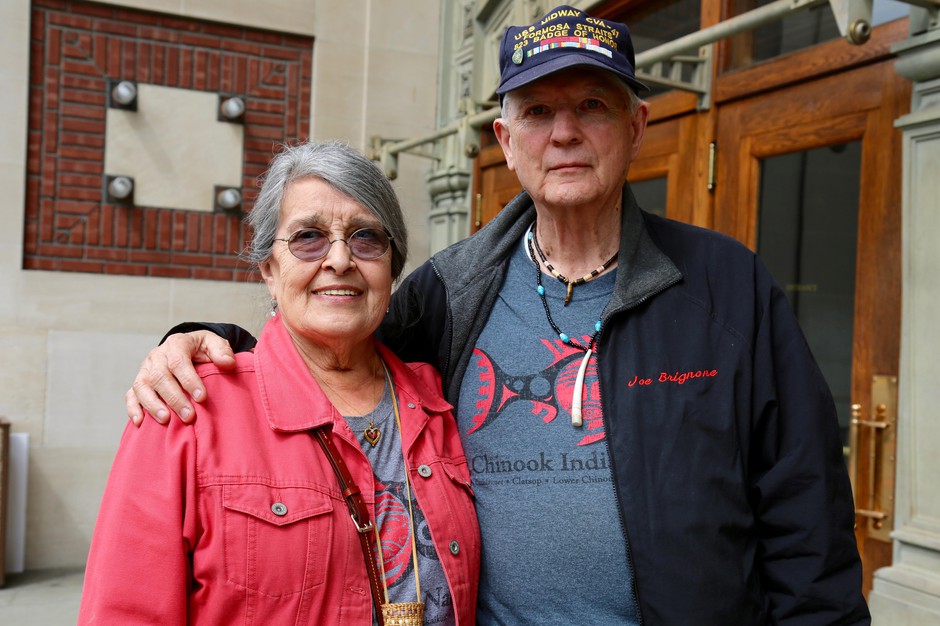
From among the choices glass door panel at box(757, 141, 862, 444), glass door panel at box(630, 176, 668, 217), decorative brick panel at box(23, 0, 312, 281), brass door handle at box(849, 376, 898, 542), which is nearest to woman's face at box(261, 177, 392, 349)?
brass door handle at box(849, 376, 898, 542)

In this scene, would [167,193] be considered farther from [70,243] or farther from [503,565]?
[503,565]

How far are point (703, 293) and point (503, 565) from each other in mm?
675

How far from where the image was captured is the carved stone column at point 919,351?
2.88 metres

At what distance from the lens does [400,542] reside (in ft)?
5.18

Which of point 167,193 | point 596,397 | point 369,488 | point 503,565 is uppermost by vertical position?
point 167,193

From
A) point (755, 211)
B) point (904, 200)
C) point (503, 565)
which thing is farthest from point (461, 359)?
point (755, 211)

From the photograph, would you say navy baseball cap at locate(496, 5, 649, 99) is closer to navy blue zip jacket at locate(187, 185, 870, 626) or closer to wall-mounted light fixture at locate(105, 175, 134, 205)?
navy blue zip jacket at locate(187, 185, 870, 626)

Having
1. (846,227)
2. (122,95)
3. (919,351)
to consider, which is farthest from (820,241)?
(122,95)

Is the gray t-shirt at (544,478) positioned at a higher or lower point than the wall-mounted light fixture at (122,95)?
lower

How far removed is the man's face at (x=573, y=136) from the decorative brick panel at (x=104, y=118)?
14.5 ft

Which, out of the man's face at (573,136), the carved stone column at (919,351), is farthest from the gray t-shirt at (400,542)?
the carved stone column at (919,351)

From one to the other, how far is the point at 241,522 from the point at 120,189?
5.02 meters

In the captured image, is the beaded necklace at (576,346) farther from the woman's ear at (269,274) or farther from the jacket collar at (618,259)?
the woman's ear at (269,274)

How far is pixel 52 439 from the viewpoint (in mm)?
5816
